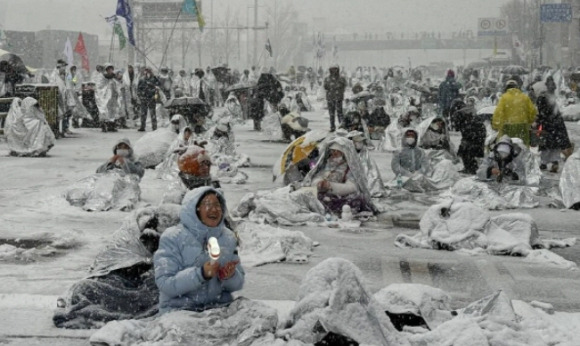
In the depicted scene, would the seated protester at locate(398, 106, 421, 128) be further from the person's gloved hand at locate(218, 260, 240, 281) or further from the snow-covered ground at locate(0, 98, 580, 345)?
the person's gloved hand at locate(218, 260, 240, 281)

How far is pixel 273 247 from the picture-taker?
7.90 metres

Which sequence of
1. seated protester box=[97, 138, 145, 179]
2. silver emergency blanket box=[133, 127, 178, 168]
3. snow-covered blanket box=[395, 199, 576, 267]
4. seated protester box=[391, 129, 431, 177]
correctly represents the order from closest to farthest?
snow-covered blanket box=[395, 199, 576, 267], seated protester box=[97, 138, 145, 179], seated protester box=[391, 129, 431, 177], silver emergency blanket box=[133, 127, 178, 168]

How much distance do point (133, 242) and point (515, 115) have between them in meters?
9.32

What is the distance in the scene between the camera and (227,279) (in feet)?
16.2

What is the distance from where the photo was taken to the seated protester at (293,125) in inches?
739

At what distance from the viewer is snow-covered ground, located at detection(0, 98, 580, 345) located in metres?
6.11

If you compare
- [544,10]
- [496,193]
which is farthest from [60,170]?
[544,10]

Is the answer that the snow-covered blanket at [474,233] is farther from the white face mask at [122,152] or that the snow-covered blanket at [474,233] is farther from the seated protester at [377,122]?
the seated protester at [377,122]

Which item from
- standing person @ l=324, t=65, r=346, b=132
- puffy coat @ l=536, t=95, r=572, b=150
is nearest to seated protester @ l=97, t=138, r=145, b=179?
puffy coat @ l=536, t=95, r=572, b=150

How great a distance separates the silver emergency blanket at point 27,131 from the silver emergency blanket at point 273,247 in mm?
8440

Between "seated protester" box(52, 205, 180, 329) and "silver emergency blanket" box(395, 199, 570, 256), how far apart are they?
333 cm

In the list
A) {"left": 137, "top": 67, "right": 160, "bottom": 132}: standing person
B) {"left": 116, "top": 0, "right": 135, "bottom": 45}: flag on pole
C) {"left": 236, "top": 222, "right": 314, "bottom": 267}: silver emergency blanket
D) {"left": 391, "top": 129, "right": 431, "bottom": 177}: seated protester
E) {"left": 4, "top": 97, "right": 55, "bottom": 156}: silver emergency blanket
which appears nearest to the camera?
{"left": 236, "top": 222, "right": 314, "bottom": 267}: silver emergency blanket

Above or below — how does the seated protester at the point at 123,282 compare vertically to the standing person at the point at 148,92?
below

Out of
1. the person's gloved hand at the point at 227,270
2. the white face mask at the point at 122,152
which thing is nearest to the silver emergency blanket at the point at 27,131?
the white face mask at the point at 122,152
